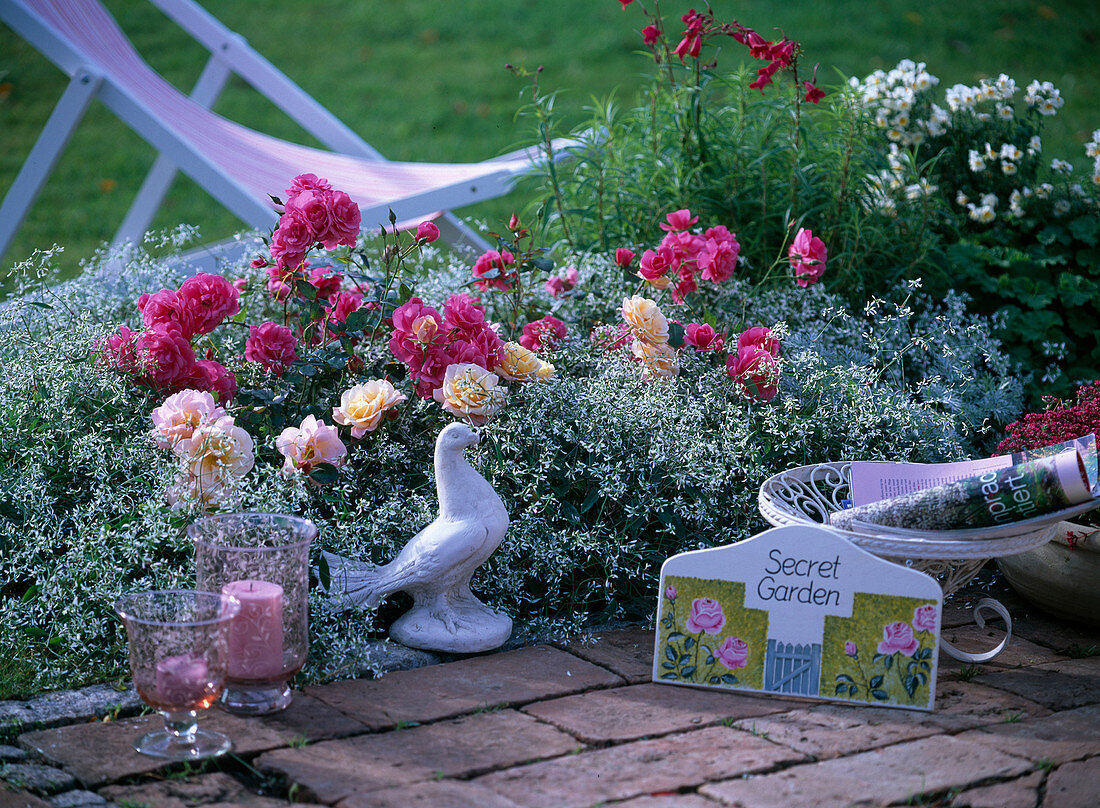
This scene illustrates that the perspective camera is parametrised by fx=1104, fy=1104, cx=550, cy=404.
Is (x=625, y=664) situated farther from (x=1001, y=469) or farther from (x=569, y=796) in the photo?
(x=1001, y=469)

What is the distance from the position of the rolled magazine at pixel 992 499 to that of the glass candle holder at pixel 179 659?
122 cm

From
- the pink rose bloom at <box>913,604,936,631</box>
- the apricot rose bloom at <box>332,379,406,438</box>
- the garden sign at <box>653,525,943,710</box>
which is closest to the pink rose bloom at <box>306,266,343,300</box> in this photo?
the apricot rose bloom at <box>332,379,406,438</box>

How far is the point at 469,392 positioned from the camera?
2.56 meters

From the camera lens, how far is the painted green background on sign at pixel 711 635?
2.16 meters

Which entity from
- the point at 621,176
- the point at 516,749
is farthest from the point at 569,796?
the point at 621,176

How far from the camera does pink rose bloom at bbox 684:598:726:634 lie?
7.12 feet

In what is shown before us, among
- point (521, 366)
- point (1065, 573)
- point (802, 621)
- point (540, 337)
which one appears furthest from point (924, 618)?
point (540, 337)

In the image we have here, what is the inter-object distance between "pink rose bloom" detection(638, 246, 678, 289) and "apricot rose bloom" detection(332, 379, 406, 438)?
861mm

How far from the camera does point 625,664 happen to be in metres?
2.33

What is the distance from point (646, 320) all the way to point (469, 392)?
0.54 m

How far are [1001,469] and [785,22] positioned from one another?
792 centimetres

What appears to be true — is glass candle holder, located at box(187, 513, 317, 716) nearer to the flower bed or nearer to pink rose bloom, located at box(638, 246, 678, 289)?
the flower bed

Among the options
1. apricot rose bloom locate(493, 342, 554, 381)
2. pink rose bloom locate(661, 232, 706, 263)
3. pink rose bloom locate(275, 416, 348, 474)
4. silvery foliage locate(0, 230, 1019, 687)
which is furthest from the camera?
pink rose bloom locate(661, 232, 706, 263)

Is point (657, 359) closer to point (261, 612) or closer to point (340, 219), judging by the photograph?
point (340, 219)
